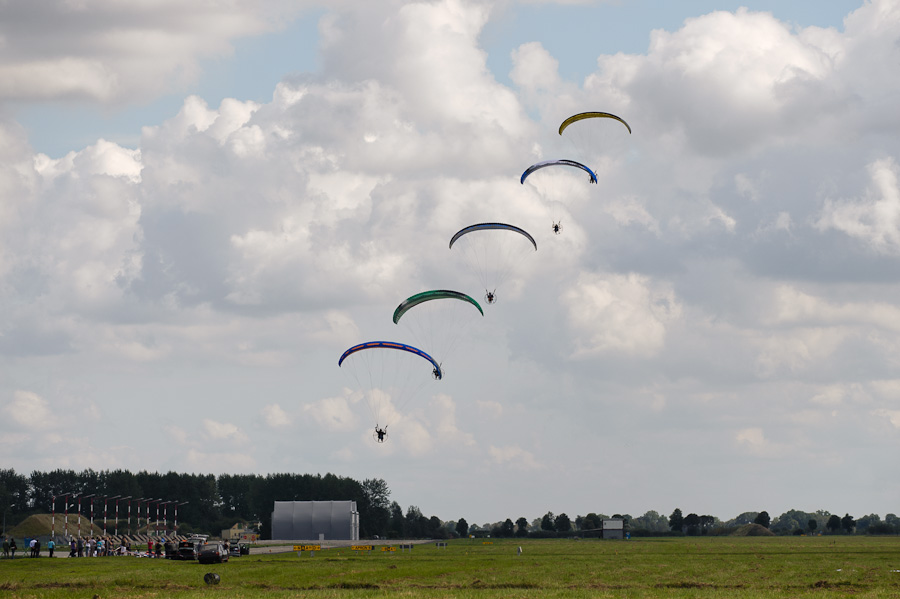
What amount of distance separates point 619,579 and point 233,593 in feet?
69.9

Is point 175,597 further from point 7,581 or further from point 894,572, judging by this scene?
point 894,572

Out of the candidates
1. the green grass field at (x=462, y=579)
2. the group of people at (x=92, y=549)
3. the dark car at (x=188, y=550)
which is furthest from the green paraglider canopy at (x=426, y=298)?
the group of people at (x=92, y=549)

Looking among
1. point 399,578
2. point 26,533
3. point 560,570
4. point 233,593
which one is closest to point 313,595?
point 233,593

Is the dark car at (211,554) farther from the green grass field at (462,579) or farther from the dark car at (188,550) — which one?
the dark car at (188,550)

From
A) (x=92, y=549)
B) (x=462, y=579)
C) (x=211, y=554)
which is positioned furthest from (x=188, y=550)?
(x=462, y=579)

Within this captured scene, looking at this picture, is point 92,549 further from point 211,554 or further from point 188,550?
point 211,554

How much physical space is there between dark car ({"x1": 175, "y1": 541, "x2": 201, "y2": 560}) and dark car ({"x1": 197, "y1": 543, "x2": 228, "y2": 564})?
11.8ft

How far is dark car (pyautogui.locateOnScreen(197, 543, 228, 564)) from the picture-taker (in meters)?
70.4

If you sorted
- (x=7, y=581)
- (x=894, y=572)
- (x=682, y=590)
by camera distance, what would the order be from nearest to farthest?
1. (x=682, y=590)
2. (x=7, y=581)
3. (x=894, y=572)

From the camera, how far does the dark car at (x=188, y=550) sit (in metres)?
75.4

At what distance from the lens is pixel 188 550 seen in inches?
2980

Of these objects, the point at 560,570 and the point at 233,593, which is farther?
the point at 560,570

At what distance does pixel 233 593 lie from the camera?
4566 cm

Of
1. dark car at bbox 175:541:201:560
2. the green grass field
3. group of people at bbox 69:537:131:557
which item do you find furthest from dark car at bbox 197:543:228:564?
group of people at bbox 69:537:131:557
